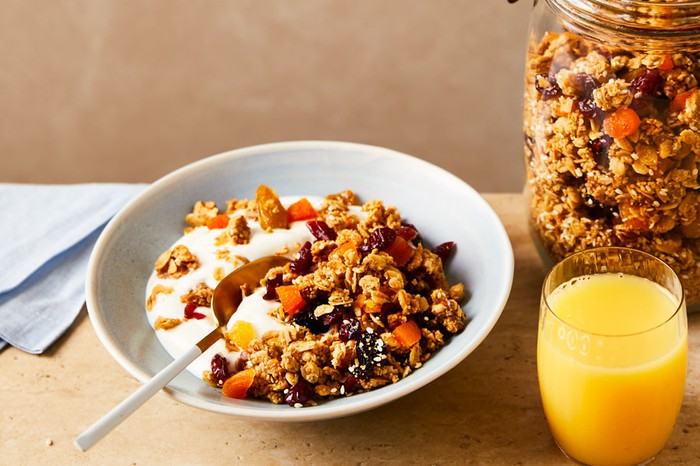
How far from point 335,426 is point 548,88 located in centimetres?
54

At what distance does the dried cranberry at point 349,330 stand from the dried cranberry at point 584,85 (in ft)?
1.38

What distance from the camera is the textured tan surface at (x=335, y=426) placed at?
110 cm

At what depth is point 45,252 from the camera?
4.85 feet

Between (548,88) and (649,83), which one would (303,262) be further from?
(649,83)

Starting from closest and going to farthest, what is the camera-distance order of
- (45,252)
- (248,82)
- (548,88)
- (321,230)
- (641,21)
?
(641,21) → (548,88) → (321,230) → (45,252) → (248,82)

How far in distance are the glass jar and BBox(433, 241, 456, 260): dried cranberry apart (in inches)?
6.3

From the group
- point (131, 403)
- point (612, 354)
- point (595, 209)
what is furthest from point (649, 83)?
point (131, 403)

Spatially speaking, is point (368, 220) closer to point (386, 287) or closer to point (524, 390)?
point (386, 287)

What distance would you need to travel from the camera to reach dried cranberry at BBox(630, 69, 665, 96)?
1058 mm

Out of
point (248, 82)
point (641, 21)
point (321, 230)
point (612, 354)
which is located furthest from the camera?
point (248, 82)

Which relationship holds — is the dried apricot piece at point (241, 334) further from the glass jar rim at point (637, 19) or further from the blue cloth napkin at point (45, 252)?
the glass jar rim at point (637, 19)

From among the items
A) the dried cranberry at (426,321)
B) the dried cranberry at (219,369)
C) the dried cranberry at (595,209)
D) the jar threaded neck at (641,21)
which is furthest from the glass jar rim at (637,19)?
the dried cranberry at (219,369)

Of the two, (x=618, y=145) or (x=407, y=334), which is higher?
(x=618, y=145)

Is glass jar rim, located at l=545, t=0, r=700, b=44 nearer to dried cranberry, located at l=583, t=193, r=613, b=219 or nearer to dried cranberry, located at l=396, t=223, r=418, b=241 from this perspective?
dried cranberry, located at l=583, t=193, r=613, b=219
